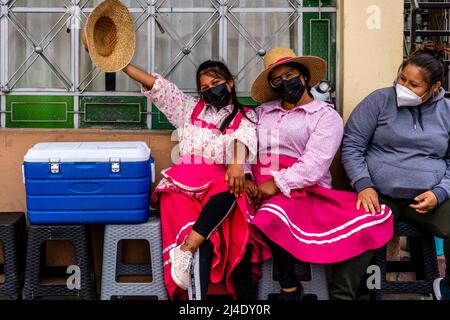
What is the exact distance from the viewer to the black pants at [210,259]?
123 inches

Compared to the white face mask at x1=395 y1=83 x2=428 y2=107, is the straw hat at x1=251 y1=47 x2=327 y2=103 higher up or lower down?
higher up

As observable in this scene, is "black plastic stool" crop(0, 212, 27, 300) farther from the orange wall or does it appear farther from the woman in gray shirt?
the woman in gray shirt

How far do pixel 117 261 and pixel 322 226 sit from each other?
1261mm

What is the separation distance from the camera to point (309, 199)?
3.32 meters

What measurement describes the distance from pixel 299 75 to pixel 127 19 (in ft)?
3.81

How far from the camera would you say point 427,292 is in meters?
3.38

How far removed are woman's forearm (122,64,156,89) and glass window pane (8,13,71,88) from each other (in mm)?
749

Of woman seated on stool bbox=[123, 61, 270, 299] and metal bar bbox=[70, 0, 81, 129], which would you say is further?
metal bar bbox=[70, 0, 81, 129]

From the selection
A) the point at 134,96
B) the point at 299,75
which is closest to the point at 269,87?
the point at 299,75

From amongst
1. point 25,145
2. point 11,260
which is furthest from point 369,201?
point 25,145

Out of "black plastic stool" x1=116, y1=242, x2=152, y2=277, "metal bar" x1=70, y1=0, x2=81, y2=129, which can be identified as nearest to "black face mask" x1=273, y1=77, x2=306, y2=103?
"black plastic stool" x1=116, y1=242, x2=152, y2=277

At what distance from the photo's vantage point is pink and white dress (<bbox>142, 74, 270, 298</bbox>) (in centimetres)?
323

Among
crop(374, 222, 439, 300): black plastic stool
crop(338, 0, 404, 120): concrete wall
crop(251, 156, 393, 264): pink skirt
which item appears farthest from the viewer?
crop(338, 0, 404, 120): concrete wall

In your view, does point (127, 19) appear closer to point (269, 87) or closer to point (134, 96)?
point (134, 96)
